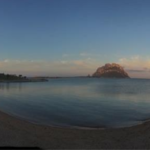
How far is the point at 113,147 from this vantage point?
11383 millimetres

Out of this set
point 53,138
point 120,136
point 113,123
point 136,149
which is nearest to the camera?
point 136,149

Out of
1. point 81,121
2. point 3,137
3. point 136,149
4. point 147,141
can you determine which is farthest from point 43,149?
point 81,121

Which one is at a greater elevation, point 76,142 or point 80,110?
point 76,142

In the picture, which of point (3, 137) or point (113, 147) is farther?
point (3, 137)

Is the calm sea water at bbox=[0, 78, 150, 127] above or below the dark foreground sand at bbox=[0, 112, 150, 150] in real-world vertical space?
below

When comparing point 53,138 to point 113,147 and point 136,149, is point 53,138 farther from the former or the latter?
point 136,149

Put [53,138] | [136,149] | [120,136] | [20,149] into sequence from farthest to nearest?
[120,136] < [53,138] < [136,149] < [20,149]

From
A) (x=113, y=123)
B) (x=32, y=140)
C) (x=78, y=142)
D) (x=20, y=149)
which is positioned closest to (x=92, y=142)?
(x=78, y=142)

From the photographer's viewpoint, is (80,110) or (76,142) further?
(80,110)

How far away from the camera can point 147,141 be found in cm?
1202

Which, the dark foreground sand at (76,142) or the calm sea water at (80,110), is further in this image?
the calm sea water at (80,110)

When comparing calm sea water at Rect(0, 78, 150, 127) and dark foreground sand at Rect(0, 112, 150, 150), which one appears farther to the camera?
calm sea water at Rect(0, 78, 150, 127)

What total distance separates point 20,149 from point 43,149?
3.29ft

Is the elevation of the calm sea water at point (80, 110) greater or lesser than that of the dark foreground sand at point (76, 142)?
lesser
